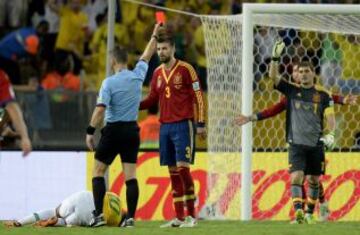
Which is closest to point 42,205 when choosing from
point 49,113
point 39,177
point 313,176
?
point 39,177

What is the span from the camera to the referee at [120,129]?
1341 cm

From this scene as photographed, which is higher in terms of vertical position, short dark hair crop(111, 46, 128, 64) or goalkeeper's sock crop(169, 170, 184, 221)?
→ short dark hair crop(111, 46, 128, 64)

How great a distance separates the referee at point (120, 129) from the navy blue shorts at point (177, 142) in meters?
0.44

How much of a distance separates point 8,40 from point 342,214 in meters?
6.71

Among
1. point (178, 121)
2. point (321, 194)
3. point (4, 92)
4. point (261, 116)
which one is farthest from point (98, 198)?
point (321, 194)

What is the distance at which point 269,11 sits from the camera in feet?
50.3

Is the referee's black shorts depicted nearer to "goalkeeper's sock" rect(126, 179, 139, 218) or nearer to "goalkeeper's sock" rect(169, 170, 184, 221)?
"goalkeeper's sock" rect(126, 179, 139, 218)

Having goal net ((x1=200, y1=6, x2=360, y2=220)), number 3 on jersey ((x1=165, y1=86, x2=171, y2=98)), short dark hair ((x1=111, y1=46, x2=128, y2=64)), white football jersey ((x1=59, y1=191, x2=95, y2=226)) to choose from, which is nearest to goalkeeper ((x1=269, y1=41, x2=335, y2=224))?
number 3 on jersey ((x1=165, y1=86, x2=171, y2=98))

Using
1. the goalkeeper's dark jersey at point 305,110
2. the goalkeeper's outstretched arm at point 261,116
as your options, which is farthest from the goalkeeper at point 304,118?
the goalkeeper's outstretched arm at point 261,116

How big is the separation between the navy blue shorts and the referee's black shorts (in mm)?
464

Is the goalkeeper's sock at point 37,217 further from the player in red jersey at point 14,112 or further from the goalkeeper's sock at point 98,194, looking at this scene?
the player in red jersey at point 14,112

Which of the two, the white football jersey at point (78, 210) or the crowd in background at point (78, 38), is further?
the crowd in background at point (78, 38)

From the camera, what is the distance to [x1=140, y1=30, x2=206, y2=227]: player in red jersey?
13.7 metres

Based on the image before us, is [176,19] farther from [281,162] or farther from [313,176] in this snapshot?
[313,176]
